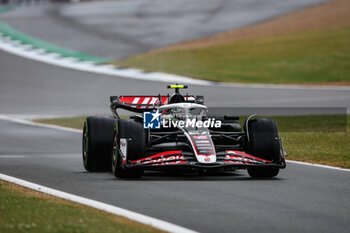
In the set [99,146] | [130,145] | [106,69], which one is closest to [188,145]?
[130,145]

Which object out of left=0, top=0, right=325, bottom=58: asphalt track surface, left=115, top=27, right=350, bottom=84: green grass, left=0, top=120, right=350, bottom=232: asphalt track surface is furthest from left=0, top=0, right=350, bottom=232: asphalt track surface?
left=0, top=0, right=325, bottom=58: asphalt track surface

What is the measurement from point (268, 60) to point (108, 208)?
45.6 meters

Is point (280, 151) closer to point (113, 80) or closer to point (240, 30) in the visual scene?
point (113, 80)

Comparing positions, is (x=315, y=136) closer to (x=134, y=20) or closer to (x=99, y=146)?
(x=99, y=146)

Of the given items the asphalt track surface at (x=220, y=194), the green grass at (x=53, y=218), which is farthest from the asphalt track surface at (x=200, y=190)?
the green grass at (x=53, y=218)

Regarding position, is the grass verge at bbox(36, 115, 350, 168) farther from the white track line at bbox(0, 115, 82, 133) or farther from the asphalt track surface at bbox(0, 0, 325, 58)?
the asphalt track surface at bbox(0, 0, 325, 58)

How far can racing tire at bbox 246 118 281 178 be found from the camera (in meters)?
12.1

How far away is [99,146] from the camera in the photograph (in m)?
13.4

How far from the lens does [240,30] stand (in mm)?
64875

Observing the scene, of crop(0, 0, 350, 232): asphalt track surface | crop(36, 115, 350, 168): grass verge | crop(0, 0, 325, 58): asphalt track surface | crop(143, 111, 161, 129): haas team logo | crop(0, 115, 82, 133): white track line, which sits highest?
crop(0, 0, 325, 58): asphalt track surface

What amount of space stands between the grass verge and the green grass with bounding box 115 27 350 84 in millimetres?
18192

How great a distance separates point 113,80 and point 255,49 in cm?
1953

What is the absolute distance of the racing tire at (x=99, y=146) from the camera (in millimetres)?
13359

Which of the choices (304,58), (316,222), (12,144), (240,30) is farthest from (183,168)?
(240,30)
